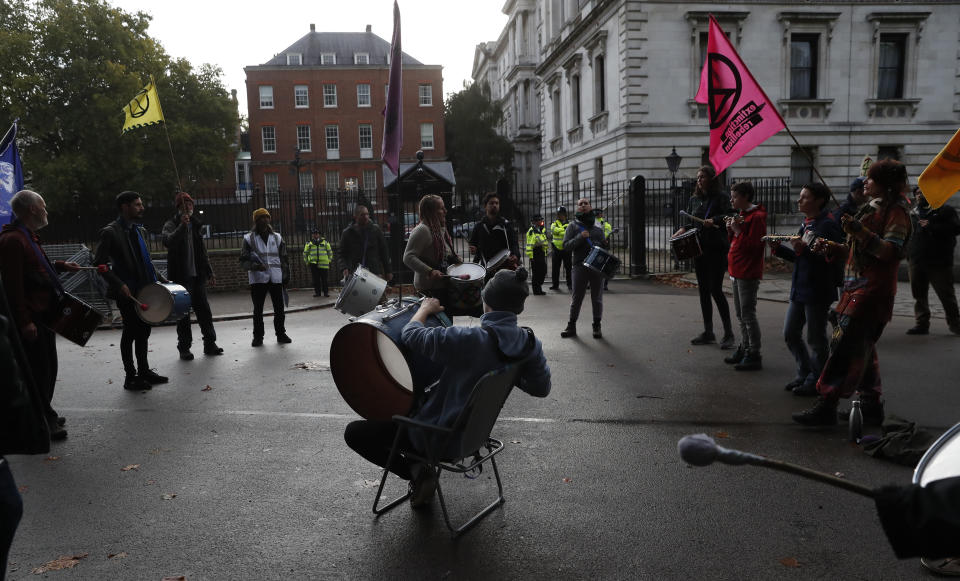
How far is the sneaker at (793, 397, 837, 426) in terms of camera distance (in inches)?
202

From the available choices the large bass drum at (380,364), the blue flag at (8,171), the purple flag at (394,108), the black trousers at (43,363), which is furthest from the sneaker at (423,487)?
the blue flag at (8,171)

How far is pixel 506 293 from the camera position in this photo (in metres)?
3.31

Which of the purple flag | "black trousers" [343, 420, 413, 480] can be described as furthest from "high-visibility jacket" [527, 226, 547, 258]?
"black trousers" [343, 420, 413, 480]

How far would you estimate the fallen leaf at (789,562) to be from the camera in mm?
3182

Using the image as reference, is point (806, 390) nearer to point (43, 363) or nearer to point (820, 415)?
point (820, 415)

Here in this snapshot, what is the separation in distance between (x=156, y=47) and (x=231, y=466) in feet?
126

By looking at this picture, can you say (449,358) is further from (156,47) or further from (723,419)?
(156,47)

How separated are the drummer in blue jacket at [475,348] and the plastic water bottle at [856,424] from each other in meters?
2.76

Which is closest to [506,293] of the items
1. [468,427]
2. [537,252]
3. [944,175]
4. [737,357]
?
[468,427]

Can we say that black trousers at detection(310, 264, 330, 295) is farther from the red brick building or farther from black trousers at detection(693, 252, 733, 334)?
the red brick building

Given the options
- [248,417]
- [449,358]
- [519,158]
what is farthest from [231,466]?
[519,158]

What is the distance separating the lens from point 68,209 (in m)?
33.0

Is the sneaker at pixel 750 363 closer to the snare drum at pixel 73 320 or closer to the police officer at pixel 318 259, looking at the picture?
the snare drum at pixel 73 320

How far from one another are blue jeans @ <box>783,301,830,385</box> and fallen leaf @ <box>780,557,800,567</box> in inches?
114
